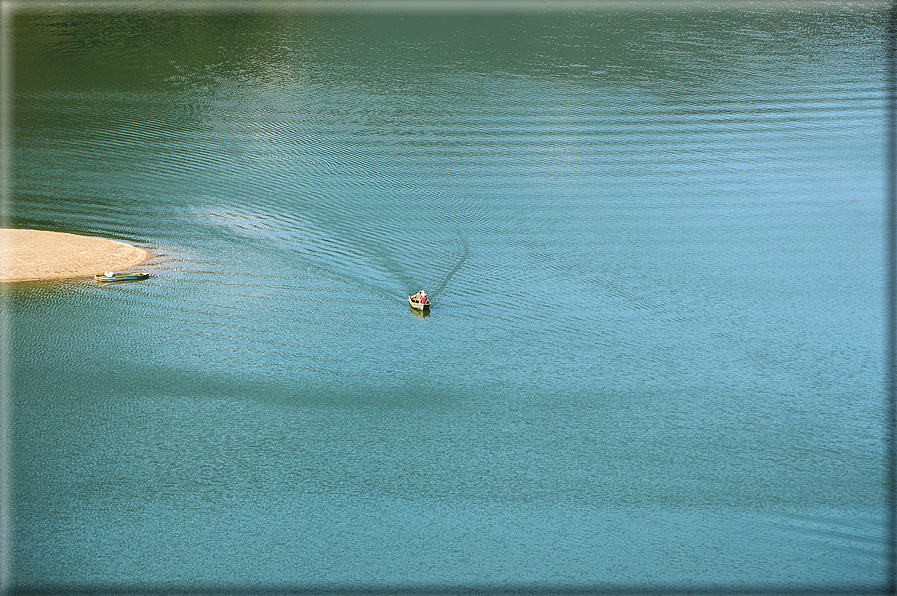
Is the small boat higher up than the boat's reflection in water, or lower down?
lower down

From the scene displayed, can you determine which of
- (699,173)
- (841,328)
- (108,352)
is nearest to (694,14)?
(699,173)

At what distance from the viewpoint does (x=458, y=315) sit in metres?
11.2

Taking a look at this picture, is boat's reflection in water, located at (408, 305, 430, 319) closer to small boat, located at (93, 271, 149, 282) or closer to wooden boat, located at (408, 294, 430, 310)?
wooden boat, located at (408, 294, 430, 310)

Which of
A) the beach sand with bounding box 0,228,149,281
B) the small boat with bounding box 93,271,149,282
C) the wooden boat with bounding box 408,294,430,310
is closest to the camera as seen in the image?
the wooden boat with bounding box 408,294,430,310

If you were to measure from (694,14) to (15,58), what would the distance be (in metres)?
19.2

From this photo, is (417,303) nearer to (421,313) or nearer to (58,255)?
(421,313)

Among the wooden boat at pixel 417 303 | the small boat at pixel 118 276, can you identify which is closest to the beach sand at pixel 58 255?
the small boat at pixel 118 276

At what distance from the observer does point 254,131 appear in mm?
18359

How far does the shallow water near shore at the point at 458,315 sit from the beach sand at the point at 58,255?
0.45m

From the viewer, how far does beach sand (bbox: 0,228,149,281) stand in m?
12.1

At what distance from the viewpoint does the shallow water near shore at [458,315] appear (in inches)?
294

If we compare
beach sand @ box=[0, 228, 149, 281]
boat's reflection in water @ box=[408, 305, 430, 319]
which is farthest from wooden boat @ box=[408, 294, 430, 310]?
beach sand @ box=[0, 228, 149, 281]

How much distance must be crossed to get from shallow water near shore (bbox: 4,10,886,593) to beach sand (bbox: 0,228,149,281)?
45 centimetres

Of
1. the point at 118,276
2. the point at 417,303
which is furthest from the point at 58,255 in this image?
the point at 417,303
